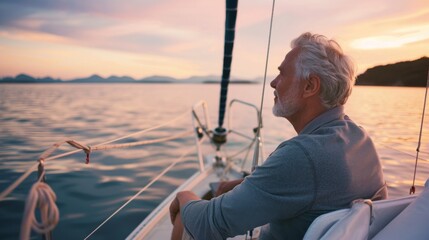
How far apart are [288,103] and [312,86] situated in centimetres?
12

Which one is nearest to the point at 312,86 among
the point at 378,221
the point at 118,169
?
the point at 378,221

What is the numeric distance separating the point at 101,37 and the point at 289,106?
21866 mm

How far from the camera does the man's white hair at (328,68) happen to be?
1.12 meters

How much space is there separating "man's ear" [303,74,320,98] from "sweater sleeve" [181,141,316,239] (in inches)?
9.6

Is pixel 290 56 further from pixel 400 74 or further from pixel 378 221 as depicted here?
pixel 400 74

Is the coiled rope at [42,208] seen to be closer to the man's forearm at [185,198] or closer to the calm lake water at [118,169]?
the man's forearm at [185,198]

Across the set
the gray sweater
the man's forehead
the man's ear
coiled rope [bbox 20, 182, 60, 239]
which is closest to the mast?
the man's forehead

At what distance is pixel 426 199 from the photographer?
0.99 metres

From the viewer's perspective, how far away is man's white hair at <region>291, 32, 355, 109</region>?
3.67ft

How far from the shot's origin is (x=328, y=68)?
1117 mm

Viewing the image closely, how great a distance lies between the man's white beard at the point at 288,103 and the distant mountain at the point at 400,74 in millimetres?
613

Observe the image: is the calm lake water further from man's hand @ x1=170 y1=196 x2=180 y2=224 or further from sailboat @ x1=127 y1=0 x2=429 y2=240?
man's hand @ x1=170 y1=196 x2=180 y2=224

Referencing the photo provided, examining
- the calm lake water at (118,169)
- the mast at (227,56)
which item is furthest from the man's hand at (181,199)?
the mast at (227,56)

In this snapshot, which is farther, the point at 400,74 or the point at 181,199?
the point at 400,74
